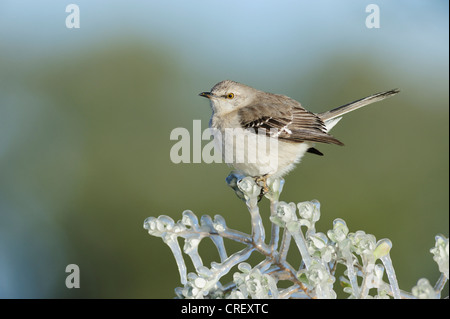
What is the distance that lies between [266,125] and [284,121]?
0.15 metres

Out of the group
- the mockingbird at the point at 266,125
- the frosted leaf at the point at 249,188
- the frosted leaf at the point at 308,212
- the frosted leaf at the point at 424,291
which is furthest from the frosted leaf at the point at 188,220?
the mockingbird at the point at 266,125

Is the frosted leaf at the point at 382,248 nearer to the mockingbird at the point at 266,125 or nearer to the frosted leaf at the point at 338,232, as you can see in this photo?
the frosted leaf at the point at 338,232

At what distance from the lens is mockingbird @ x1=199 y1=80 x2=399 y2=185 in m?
3.18

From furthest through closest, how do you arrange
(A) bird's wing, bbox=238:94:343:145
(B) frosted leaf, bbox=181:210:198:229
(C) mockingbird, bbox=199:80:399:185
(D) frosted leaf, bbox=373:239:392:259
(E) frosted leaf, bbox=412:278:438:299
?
(A) bird's wing, bbox=238:94:343:145 < (C) mockingbird, bbox=199:80:399:185 < (B) frosted leaf, bbox=181:210:198:229 < (D) frosted leaf, bbox=373:239:392:259 < (E) frosted leaf, bbox=412:278:438:299

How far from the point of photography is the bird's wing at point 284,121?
3.32 metres

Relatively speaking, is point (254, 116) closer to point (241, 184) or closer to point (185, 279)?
point (241, 184)

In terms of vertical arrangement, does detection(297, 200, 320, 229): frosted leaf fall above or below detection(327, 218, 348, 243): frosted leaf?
above

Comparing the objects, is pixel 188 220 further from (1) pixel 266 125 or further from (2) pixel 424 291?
(1) pixel 266 125

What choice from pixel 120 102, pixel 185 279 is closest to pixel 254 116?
pixel 185 279

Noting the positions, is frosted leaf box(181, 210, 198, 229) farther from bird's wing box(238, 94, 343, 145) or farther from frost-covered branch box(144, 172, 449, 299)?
bird's wing box(238, 94, 343, 145)

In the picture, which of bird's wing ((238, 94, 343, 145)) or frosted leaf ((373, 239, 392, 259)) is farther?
bird's wing ((238, 94, 343, 145))

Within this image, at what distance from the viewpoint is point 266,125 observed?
338cm

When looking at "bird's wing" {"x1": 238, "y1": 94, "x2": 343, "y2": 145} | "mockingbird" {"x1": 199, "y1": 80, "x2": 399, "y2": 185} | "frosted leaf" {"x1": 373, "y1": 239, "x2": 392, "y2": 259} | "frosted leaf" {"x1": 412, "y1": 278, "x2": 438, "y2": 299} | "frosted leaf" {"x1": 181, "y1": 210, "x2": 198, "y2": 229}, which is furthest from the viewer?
"bird's wing" {"x1": 238, "y1": 94, "x2": 343, "y2": 145}

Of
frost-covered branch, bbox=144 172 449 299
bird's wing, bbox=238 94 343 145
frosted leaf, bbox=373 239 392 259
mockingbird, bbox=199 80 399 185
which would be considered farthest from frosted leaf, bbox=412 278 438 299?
bird's wing, bbox=238 94 343 145
